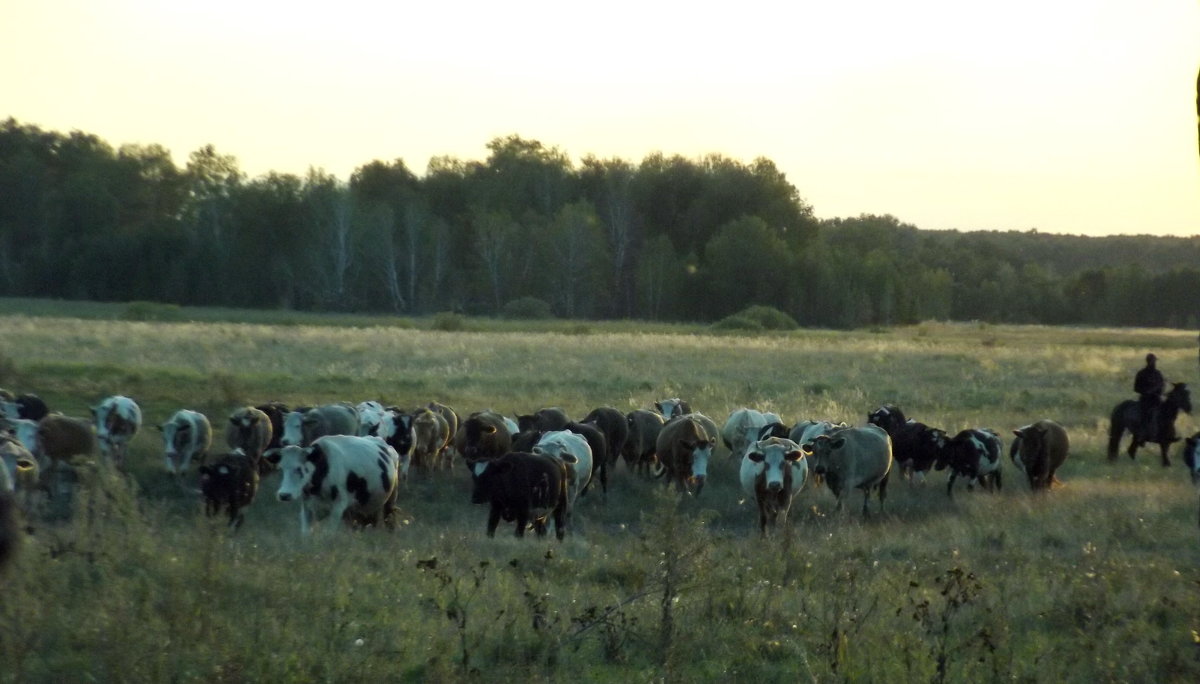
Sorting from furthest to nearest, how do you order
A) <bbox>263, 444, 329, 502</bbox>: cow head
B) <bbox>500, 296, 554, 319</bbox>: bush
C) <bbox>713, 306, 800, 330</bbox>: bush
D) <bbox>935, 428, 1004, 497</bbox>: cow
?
1. <bbox>500, 296, 554, 319</bbox>: bush
2. <bbox>713, 306, 800, 330</bbox>: bush
3. <bbox>935, 428, 1004, 497</bbox>: cow
4. <bbox>263, 444, 329, 502</bbox>: cow head

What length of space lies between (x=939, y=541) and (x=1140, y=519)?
124 inches

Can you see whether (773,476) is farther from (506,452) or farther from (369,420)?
(369,420)

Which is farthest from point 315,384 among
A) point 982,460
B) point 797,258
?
point 797,258

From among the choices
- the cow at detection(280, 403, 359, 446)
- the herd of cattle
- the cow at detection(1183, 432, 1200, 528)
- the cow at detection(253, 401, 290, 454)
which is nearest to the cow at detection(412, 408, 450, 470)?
the herd of cattle

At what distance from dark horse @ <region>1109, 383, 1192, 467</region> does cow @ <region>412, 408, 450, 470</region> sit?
12939mm

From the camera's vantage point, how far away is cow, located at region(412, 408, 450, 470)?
71.8 feet

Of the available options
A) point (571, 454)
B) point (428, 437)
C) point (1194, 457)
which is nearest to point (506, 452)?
point (428, 437)

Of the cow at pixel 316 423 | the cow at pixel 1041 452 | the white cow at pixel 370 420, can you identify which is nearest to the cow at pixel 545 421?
the white cow at pixel 370 420

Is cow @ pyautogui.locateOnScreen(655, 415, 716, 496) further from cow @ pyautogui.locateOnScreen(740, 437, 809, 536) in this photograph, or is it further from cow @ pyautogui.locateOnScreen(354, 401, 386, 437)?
cow @ pyautogui.locateOnScreen(354, 401, 386, 437)

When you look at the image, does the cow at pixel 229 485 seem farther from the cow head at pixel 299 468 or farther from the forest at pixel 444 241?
the forest at pixel 444 241

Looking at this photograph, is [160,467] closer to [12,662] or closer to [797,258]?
[12,662]

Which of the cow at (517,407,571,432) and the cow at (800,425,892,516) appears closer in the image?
the cow at (800,425,892,516)

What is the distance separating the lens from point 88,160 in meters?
89.9

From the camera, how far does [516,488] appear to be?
49.1ft
